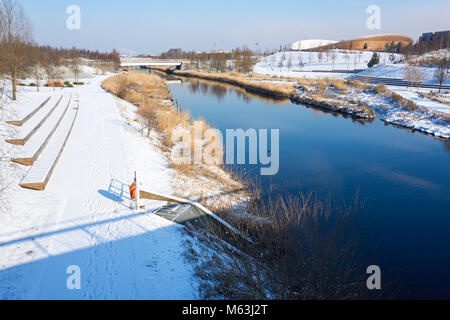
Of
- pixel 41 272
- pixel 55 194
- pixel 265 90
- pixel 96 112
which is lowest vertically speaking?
pixel 41 272

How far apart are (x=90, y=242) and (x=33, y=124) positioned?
7.88 m

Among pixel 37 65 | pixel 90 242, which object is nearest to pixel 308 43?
pixel 37 65

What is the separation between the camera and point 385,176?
11508 millimetres

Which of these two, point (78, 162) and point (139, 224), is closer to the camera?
point (139, 224)

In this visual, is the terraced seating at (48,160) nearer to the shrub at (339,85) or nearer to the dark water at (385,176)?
the dark water at (385,176)

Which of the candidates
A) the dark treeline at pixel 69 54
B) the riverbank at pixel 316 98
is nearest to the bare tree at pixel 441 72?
the riverbank at pixel 316 98

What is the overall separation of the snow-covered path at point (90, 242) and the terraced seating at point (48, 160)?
8.2 inches

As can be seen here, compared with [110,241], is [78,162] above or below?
above

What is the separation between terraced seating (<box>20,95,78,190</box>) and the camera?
24.8 feet

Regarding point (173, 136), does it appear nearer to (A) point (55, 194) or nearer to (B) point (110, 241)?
(A) point (55, 194)

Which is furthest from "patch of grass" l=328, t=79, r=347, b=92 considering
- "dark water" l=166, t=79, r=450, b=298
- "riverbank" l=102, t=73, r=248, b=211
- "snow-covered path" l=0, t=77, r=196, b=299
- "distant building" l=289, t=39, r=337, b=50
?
"distant building" l=289, t=39, r=337, b=50

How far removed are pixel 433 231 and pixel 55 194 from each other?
9780mm

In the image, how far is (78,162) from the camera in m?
9.64
